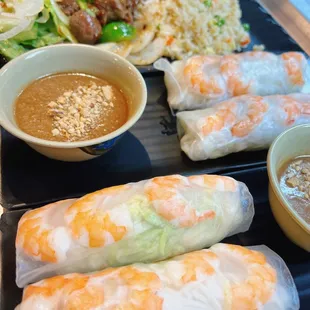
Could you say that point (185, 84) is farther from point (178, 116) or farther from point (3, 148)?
point (3, 148)

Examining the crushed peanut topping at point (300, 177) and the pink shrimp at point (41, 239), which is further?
the crushed peanut topping at point (300, 177)

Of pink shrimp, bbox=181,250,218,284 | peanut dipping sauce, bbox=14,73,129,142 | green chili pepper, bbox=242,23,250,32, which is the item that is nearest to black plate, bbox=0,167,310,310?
pink shrimp, bbox=181,250,218,284

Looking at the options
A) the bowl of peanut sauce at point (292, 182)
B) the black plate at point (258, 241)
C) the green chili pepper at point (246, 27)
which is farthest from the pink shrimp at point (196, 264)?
the green chili pepper at point (246, 27)

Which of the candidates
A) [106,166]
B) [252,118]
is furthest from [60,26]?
[252,118]

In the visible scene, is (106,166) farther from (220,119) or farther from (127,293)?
(127,293)

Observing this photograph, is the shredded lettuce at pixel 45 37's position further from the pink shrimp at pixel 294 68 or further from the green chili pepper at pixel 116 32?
the pink shrimp at pixel 294 68

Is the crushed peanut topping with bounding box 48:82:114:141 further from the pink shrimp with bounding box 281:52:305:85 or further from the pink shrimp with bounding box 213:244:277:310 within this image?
the pink shrimp with bounding box 281:52:305:85

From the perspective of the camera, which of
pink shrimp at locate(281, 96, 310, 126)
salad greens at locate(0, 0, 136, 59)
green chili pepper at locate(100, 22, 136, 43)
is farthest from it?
green chili pepper at locate(100, 22, 136, 43)
